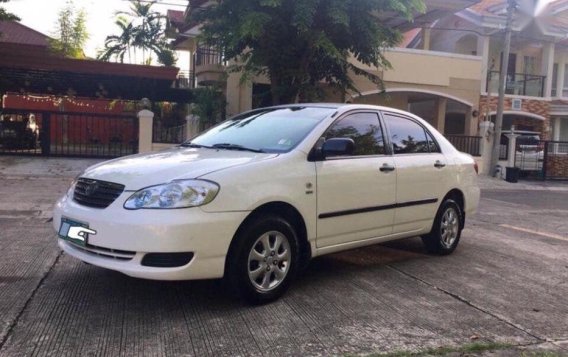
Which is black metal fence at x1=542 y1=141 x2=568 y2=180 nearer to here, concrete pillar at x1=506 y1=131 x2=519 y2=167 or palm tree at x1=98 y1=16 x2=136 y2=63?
concrete pillar at x1=506 y1=131 x2=519 y2=167

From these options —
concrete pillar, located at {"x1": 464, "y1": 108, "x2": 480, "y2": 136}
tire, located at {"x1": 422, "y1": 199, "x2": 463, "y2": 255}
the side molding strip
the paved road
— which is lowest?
the paved road

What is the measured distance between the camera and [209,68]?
65.8 ft

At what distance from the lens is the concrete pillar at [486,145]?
20.2 m

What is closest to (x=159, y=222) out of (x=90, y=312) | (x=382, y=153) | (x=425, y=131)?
(x=90, y=312)

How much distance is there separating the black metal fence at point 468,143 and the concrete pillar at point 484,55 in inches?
142

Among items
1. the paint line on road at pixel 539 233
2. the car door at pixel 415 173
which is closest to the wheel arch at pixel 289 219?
the car door at pixel 415 173

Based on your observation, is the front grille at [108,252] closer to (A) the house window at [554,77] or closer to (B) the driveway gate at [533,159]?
(B) the driveway gate at [533,159]

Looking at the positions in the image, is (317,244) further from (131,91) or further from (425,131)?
(131,91)

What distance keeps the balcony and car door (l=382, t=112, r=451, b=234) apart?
13004 mm

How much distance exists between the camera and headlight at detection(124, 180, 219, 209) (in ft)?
13.1

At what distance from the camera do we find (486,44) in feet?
77.2

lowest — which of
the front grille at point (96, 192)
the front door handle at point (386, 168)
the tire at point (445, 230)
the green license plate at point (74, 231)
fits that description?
the tire at point (445, 230)

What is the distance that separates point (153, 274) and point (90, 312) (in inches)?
25.6

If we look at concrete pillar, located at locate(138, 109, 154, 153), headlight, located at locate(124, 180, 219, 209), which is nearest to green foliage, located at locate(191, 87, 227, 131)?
concrete pillar, located at locate(138, 109, 154, 153)
